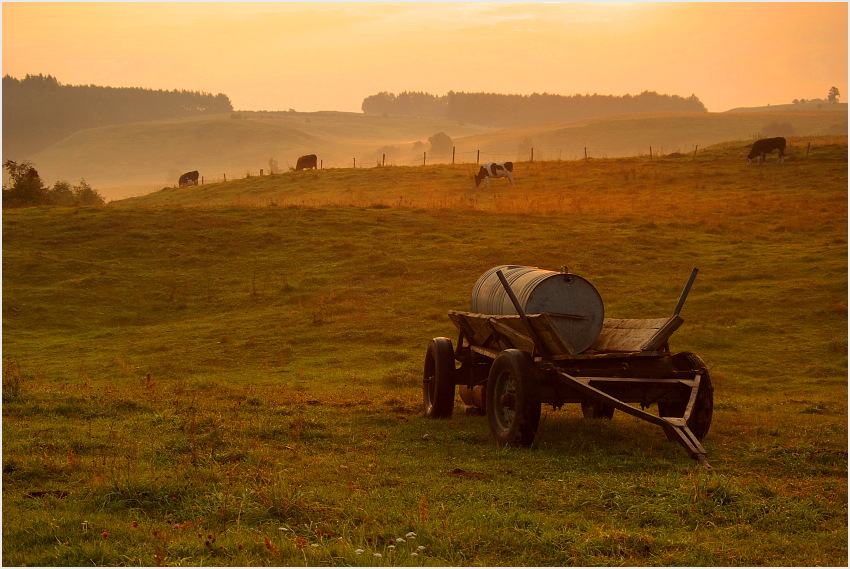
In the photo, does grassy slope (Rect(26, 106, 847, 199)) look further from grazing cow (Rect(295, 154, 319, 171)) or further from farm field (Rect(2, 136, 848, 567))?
farm field (Rect(2, 136, 848, 567))

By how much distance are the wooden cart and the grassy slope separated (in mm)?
108888

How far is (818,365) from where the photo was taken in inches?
716

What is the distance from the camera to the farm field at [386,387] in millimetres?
6137

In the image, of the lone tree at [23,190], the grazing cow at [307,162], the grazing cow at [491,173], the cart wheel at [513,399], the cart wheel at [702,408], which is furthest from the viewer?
the grazing cow at [307,162]

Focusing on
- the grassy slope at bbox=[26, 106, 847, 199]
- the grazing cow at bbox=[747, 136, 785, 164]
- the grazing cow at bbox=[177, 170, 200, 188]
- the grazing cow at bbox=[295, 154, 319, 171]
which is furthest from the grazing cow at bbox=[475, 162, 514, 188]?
the grassy slope at bbox=[26, 106, 847, 199]

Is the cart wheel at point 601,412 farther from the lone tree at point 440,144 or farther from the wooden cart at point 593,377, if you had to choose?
the lone tree at point 440,144

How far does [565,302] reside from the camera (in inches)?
402

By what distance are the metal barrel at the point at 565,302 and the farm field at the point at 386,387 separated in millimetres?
1269

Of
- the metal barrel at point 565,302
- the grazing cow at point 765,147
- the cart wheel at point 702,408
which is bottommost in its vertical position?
the cart wheel at point 702,408

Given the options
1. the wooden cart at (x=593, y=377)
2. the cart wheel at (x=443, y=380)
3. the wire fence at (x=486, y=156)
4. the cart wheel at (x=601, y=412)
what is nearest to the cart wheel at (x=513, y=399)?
the wooden cart at (x=593, y=377)

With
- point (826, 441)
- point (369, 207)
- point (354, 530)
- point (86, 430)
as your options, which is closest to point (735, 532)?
point (354, 530)

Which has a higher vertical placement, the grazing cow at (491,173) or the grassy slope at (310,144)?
the grassy slope at (310,144)

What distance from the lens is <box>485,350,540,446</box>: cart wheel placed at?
9.02 metres

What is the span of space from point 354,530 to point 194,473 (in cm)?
220
